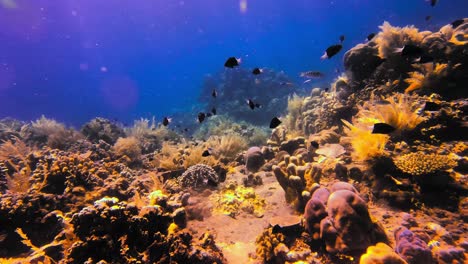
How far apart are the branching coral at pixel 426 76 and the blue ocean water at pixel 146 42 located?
64.3 meters

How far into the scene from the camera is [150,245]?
307 cm

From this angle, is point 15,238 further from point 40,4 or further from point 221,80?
point 40,4

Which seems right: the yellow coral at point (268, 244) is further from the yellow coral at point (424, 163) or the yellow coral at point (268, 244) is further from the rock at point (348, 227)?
the yellow coral at point (424, 163)

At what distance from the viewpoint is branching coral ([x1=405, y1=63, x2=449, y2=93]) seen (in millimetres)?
6059

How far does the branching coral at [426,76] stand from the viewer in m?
6.06

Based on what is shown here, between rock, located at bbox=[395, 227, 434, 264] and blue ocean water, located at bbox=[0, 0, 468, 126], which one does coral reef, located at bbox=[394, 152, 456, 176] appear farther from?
blue ocean water, located at bbox=[0, 0, 468, 126]

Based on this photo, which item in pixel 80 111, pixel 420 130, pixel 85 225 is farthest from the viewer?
pixel 80 111

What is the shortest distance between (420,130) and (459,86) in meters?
1.97

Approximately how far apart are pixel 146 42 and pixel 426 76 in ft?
522

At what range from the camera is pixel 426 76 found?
6.23 meters

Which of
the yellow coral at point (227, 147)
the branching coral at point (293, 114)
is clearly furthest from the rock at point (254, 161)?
the branching coral at point (293, 114)

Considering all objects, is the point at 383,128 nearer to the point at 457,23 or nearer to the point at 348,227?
the point at 348,227

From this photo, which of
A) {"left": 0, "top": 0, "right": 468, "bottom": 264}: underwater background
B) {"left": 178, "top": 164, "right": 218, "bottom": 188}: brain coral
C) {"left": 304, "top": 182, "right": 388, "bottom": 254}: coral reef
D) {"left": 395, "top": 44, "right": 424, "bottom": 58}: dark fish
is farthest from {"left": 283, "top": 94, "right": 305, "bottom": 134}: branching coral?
{"left": 304, "top": 182, "right": 388, "bottom": 254}: coral reef

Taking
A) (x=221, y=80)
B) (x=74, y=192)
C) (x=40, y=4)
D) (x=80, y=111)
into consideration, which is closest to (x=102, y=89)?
(x=80, y=111)
